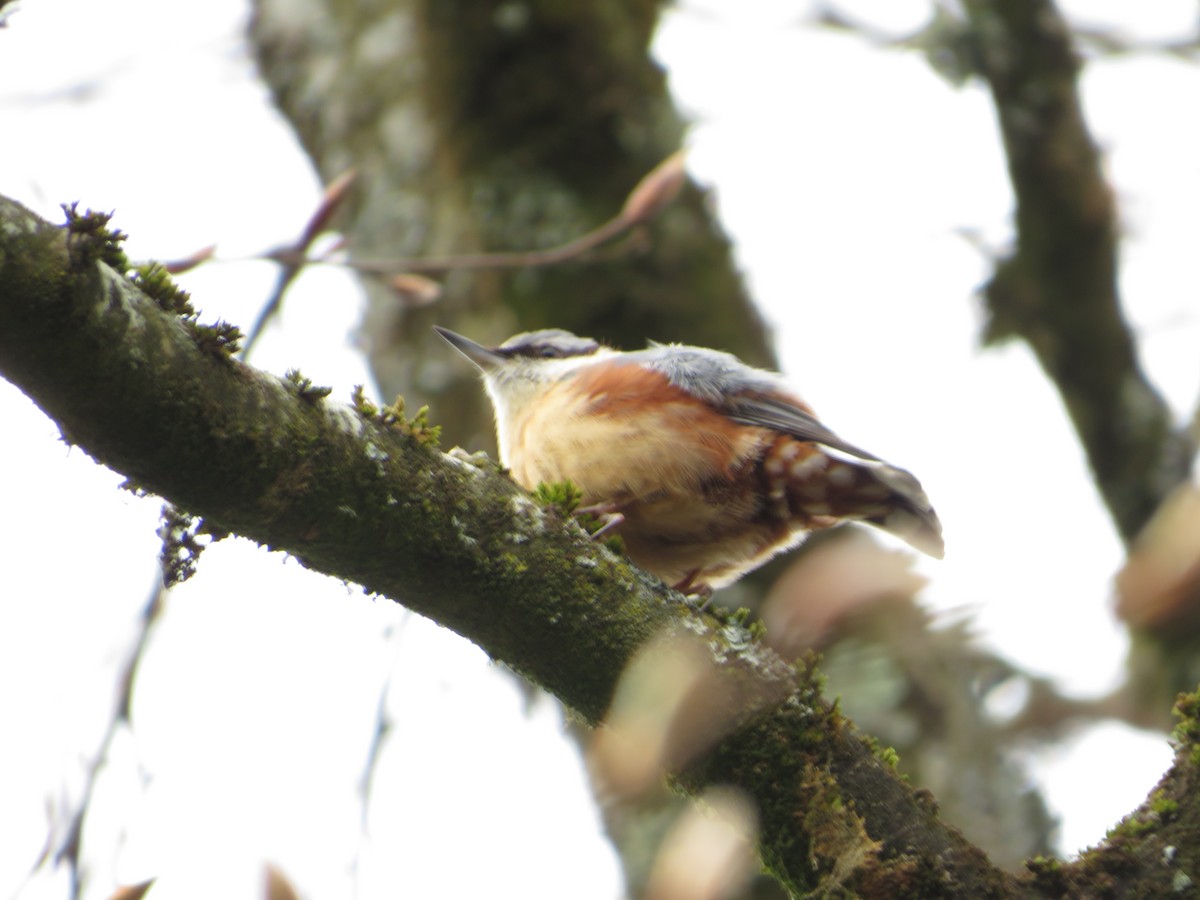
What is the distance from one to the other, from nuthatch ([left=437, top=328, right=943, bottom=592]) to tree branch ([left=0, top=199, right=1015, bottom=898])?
0.99 meters

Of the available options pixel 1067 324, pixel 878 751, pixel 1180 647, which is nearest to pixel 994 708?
pixel 1180 647

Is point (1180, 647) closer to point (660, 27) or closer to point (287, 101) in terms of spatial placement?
point (660, 27)

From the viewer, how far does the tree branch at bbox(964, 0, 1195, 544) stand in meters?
5.08

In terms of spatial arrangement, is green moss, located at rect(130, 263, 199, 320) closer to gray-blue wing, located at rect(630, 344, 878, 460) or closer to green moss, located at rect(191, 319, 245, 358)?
green moss, located at rect(191, 319, 245, 358)

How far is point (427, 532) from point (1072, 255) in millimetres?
4047

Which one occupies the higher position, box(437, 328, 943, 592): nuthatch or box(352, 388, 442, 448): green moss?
box(437, 328, 943, 592): nuthatch

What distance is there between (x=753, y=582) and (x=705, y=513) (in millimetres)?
1258

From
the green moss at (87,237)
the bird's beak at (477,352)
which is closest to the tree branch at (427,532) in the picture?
the green moss at (87,237)

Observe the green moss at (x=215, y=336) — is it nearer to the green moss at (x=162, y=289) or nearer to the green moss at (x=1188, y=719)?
the green moss at (x=162, y=289)

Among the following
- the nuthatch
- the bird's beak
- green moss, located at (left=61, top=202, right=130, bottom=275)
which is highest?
the bird's beak

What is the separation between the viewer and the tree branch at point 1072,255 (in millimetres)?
5078

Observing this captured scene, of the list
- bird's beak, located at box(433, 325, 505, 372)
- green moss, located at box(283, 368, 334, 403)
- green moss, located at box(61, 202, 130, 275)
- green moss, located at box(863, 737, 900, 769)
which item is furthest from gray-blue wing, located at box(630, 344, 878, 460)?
green moss, located at box(61, 202, 130, 275)

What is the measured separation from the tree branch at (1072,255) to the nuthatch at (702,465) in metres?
2.09

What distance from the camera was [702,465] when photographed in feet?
10.3
